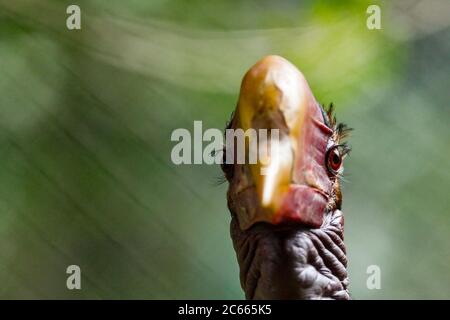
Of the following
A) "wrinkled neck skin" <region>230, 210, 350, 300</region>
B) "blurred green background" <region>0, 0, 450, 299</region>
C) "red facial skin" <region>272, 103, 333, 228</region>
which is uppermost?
"blurred green background" <region>0, 0, 450, 299</region>

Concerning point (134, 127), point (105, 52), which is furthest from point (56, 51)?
point (134, 127)

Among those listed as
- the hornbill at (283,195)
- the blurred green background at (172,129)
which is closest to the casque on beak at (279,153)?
the hornbill at (283,195)

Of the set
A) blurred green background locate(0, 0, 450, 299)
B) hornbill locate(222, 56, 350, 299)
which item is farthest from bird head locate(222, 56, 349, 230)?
blurred green background locate(0, 0, 450, 299)

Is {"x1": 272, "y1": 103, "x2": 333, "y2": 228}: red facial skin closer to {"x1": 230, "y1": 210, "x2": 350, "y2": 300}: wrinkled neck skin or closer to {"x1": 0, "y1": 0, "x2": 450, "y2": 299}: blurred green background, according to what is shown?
{"x1": 230, "y1": 210, "x2": 350, "y2": 300}: wrinkled neck skin

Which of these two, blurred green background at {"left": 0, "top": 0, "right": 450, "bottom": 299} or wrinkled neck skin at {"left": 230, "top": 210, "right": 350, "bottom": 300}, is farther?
blurred green background at {"left": 0, "top": 0, "right": 450, "bottom": 299}

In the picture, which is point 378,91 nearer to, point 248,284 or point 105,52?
point 105,52

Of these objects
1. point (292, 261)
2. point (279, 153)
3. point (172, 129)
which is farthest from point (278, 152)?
point (172, 129)

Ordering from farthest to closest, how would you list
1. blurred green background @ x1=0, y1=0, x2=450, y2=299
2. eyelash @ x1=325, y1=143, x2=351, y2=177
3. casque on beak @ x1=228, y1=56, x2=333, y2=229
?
blurred green background @ x1=0, y1=0, x2=450, y2=299 < eyelash @ x1=325, y1=143, x2=351, y2=177 < casque on beak @ x1=228, y1=56, x2=333, y2=229
